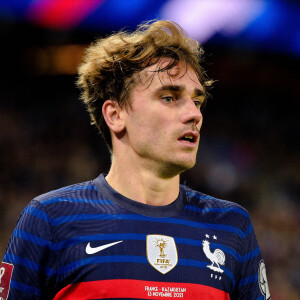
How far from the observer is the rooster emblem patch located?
206cm

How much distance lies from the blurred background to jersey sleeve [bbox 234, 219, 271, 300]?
4935 millimetres

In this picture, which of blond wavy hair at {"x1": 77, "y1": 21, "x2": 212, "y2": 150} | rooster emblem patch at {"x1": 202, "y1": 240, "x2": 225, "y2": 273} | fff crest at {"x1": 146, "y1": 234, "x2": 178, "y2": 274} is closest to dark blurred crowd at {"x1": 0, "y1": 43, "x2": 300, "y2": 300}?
blond wavy hair at {"x1": 77, "y1": 21, "x2": 212, "y2": 150}

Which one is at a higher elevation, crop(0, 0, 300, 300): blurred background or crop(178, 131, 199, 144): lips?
crop(0, 0, 300, 300): blurred background

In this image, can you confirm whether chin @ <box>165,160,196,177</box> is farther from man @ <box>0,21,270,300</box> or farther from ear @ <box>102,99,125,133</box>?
ear @ <box>102,99,125,133</box>

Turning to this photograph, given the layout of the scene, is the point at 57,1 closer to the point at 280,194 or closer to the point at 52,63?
the point at 52,63

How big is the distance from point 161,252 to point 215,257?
231mm

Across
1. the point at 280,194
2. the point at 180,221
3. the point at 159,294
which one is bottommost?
the point at 159,294

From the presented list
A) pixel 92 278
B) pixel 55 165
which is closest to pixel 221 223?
pixel 92 278

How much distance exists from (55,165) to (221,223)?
6012 mm

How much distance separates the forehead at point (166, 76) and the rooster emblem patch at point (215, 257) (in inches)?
26.5

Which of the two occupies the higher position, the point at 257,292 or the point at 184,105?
the point at 184,105

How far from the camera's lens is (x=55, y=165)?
796 centimetres

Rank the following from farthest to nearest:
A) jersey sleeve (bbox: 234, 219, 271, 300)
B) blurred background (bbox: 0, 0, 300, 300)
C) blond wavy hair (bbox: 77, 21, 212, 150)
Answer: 1. blurred background (bbox: 0, 0, 300, 300)
2. blond wavy hair (bbox: 77, 21, 212, 150)
3. jersey sleeve (bbox: 234, 219, 271, 300)

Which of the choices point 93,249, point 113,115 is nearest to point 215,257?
point 93,249
